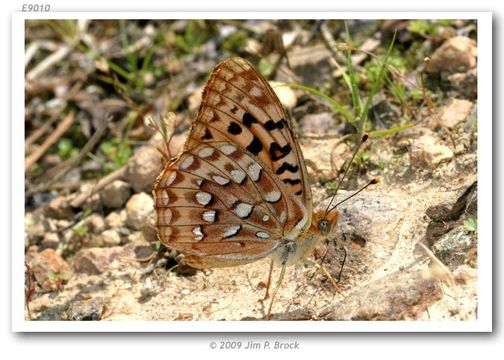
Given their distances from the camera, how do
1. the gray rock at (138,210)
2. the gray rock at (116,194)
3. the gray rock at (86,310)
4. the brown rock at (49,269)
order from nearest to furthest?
the gray rock at (86,310) < the brown rock at (49,269) < the gray rock at (138,210) < the gray rock at (116,194)

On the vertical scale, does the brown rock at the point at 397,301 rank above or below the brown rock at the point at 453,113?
below

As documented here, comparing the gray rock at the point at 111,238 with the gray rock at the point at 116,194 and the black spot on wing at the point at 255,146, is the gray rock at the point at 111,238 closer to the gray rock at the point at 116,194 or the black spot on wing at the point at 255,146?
the gray rock at the point at 116,194

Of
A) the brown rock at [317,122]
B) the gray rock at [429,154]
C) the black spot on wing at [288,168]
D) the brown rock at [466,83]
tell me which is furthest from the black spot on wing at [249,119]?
the brown rock at [466,83]

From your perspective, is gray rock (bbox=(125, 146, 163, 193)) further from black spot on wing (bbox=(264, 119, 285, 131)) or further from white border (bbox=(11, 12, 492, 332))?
black spot on wing (bbox=(264, 119, 285, 131))

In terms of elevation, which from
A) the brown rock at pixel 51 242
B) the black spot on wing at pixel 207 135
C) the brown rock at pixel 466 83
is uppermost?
the brown rock at pixel 466 83

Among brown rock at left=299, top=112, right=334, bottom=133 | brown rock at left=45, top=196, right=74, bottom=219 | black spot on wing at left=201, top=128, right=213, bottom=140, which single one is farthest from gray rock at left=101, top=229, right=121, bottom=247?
brown rock at left=299, top=112, right=334, bottom=133

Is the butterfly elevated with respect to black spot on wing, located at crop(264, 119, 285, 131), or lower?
lower

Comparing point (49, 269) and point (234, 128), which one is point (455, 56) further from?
point (49, 269)
